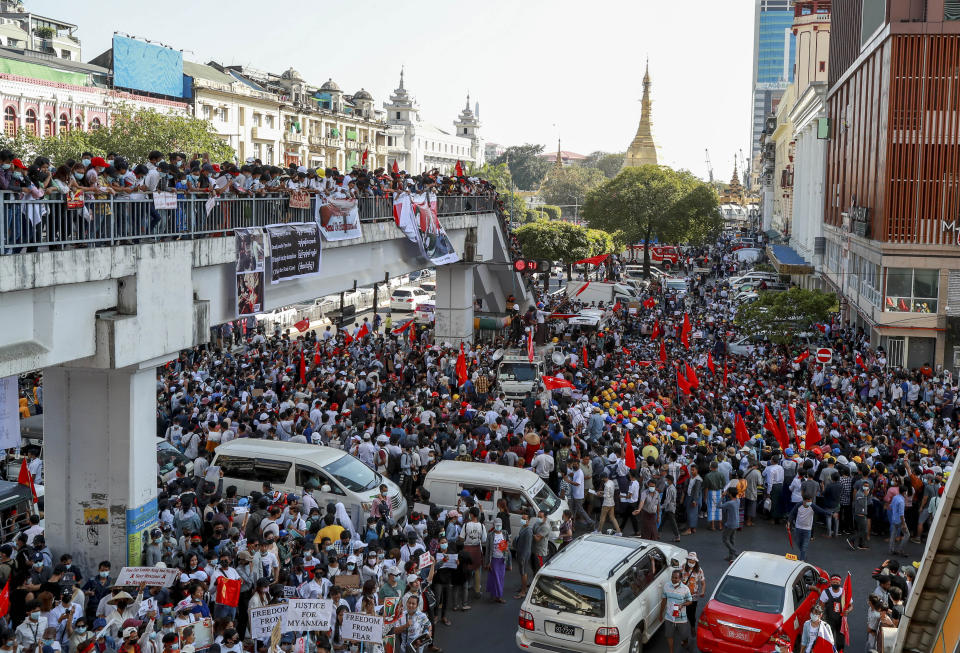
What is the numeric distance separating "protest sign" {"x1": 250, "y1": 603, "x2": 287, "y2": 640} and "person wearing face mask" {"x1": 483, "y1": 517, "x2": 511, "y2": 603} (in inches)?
161

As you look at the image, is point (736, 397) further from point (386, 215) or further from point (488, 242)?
point (488, 242)

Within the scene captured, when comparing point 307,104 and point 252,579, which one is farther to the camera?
point 307,104

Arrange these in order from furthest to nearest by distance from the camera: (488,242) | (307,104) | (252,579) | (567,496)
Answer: (307,104), (488,242), (567,496), (252,579)

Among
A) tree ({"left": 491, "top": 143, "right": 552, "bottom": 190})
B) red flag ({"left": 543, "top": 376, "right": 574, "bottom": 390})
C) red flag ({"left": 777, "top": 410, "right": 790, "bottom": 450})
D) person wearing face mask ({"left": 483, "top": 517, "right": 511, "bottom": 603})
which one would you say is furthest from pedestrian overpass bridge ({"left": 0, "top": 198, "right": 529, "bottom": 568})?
tree ({"left": 491, "top": 143, "right": 552, "bottom": 190})

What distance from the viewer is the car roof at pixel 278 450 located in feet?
52.4

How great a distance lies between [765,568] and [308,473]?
7272 mm

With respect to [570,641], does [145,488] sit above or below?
above

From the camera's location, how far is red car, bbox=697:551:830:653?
446 inches

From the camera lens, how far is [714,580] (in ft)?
48.3

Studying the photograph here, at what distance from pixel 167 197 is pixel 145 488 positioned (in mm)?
3969

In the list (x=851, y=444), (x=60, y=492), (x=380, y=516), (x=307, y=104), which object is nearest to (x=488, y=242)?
(x=851, y=444)

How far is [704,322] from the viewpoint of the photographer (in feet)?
127

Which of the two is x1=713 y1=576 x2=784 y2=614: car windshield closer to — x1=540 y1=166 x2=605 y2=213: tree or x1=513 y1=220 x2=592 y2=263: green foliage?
x1=513 y1=220 x2=592 y2=263: green foliage

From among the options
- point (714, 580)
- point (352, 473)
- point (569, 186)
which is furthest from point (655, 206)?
point (569, 186)
